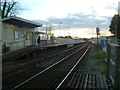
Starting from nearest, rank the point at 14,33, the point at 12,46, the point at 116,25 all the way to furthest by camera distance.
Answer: the point at 116,25 → the point at 12,46 → the point at 14,33

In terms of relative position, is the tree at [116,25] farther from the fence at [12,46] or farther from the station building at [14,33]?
the station building at [14,33]

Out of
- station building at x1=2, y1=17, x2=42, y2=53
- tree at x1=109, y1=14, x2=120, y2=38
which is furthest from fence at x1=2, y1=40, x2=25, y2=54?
tree at x1=109, y1=14, x2=120, y2=38

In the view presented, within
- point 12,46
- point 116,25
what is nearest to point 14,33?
point 12,46

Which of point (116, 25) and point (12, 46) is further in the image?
point (12, 46)

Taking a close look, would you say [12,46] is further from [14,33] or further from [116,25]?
[116,25]

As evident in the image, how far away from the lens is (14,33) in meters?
40.9

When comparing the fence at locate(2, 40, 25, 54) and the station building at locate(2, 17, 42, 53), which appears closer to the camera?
A: the fence at locate(2, 40, 25, 54)

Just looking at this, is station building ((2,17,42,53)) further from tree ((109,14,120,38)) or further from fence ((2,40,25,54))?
tree ((109,14,120,38))

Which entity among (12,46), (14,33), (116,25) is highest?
(116,25)

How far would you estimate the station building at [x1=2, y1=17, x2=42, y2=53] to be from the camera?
37.3 meters

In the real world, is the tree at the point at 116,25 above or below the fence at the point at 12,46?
above

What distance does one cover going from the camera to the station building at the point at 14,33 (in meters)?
37.3

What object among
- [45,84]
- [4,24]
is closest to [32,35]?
[4,24]

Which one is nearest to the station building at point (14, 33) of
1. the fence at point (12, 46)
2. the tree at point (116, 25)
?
the fence at point (12, 46)
